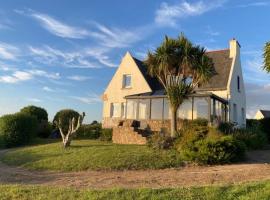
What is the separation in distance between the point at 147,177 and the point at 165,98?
13.8m

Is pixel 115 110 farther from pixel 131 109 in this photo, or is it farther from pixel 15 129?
pixel 15 129

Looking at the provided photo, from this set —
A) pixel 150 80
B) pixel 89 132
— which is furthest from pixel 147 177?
pixel 150 80

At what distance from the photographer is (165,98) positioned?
1033 inches

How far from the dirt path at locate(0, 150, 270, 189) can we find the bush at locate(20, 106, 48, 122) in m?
21.0

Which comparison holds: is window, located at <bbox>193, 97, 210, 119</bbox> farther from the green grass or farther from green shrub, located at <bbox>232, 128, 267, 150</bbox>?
the green grass

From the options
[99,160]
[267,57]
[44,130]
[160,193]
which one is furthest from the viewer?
[44,130]

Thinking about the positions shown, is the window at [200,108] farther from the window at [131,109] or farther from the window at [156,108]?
the window at [131,109]

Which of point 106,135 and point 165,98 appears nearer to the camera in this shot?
point 165,98

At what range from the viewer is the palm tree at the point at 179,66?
21.8m

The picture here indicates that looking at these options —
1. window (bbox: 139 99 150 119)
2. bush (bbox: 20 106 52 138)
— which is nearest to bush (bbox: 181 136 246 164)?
window (bbox: 139 99 150 119)

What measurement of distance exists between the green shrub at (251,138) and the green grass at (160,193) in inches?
499

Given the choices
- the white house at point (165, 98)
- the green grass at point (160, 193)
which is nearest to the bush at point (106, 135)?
the white house at point (165, 98)

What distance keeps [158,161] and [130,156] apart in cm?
153

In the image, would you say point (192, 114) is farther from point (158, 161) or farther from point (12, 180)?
point (12, 180)
